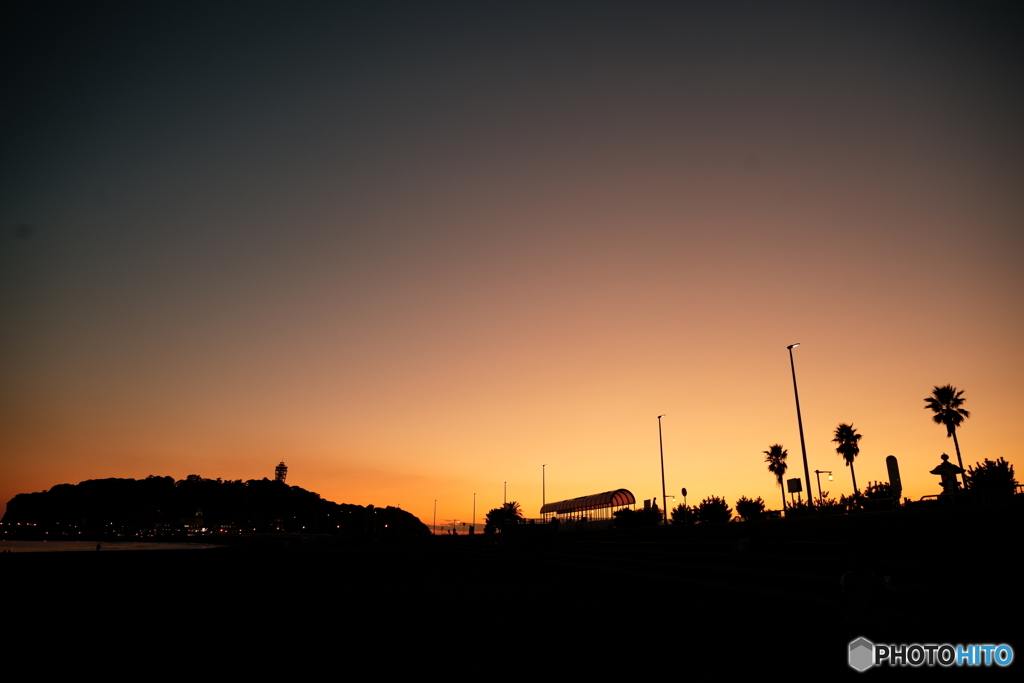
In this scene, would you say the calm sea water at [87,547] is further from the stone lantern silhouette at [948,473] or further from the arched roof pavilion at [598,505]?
the stone lantern silhouette at [948,473]

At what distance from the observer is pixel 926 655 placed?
29.8 feet

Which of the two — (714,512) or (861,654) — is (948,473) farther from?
(714,512)

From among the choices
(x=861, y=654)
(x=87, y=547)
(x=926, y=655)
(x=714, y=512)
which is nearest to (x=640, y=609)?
(x=861, y=654)

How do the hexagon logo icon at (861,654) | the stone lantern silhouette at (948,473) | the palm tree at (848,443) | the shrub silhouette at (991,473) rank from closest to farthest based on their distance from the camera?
the hexagon logo icon at (861,654) < the stone lantern silhouette at (948,473) < the shrub silhouette at (991,473) < the palm tree at (848,443)

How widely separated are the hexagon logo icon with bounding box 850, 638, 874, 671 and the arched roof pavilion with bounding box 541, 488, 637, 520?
1659 inches

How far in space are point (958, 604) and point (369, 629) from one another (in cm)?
1124

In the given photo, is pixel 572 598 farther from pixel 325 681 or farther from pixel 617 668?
pixel 325 681

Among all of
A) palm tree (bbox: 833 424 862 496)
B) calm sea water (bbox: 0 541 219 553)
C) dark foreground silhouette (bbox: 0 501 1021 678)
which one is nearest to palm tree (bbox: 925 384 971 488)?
palm tree (bbox: 833 424 862 496)

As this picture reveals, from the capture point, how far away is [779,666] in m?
8.65

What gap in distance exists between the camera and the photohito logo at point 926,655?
8742 mm

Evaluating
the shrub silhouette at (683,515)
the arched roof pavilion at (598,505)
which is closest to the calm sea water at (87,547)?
the arched roof pavilion at (598,505)

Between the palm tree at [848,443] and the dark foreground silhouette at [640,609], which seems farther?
the palm tree at [848,443]

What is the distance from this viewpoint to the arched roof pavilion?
51344 mm

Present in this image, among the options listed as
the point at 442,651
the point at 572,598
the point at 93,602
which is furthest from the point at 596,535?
the point at 442,651
